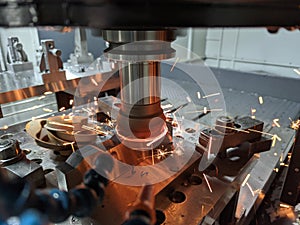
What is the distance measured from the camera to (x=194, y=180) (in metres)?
0.69

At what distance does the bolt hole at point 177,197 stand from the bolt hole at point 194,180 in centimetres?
5

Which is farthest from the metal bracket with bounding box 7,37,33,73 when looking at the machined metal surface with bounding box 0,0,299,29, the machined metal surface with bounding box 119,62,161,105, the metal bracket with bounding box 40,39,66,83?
the machined metal surface with bounding box 0,0,299,29

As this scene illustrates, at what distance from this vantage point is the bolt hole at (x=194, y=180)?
0.68m

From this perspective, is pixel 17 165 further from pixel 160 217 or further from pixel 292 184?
pixel 292 184

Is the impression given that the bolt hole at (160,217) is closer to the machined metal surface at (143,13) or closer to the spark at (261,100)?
the machined metal surface at (143,13)

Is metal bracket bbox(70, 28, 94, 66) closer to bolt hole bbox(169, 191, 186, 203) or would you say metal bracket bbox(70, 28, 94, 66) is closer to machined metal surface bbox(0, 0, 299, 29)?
bolt hole bbox(169, 191, 186, 203)

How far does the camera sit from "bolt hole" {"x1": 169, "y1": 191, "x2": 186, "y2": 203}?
2.06 ft

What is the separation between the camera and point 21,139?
0.94 meters

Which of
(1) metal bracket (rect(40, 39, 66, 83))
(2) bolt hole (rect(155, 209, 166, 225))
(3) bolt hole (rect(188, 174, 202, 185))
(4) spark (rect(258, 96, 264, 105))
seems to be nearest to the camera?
(2) bolt hole (rect(155, 209, 166, 225))

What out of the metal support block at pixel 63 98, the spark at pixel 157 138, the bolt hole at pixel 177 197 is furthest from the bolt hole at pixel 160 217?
the metal support block at pixel 63 98

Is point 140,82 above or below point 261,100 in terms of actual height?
above

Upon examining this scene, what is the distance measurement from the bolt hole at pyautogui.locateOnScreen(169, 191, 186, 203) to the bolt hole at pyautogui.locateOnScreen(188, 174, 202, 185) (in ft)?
0.17

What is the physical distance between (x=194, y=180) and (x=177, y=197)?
0.08 meters

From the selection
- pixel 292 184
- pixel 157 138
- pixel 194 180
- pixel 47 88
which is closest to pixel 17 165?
pixel 157 138
